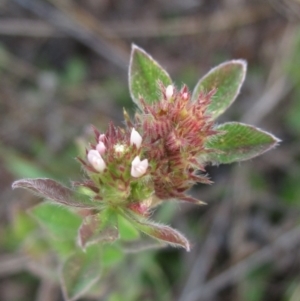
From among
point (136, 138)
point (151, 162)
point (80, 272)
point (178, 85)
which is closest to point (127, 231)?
point (80, 272)

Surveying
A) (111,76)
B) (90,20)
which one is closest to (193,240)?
(111,76)

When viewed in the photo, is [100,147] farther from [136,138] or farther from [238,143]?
[238,143]

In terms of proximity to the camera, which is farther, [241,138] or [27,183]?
[241,138]

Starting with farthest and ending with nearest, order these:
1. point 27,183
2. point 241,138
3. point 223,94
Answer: point 223,94 → point 241,138 → point 27,183

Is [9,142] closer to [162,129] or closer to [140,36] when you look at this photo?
[140,36]

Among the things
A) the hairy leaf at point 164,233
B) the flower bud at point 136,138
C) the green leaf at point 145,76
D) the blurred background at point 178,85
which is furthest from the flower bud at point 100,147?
the blurred background at point 178,85

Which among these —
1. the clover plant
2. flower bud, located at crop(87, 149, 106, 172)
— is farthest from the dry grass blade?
flower bud, located at crop(87, 149, 106, 172)

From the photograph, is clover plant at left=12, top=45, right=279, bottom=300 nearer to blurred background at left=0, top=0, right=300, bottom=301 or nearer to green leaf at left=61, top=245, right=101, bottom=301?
green leaf at left=61, top=245, right=101, bottom=301
